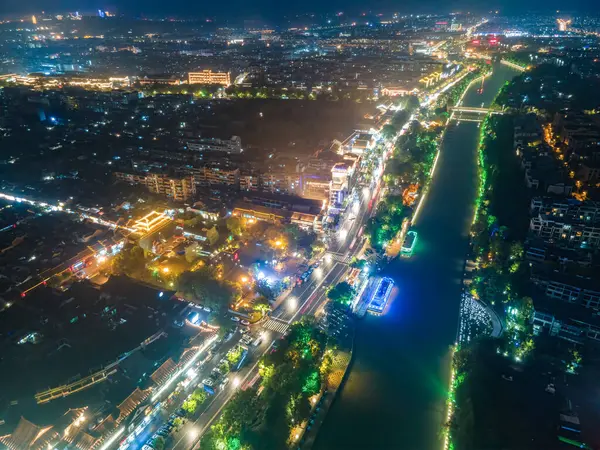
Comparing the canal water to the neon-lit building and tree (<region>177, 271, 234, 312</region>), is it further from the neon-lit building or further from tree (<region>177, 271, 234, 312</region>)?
tree (<region>177, 271, 234, 312</region>)

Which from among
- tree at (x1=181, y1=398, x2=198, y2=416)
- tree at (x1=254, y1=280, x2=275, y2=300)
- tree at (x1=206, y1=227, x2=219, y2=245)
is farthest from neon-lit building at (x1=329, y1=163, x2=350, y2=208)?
tree at (x1=181, y1=398, x2=198, y2=416)

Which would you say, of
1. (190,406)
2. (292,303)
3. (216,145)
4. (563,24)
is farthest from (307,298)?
(563,24)

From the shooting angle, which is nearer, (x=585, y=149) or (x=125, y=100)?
(x=585, y=149)

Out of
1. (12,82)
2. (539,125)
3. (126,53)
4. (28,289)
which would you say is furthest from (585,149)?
(126,53)

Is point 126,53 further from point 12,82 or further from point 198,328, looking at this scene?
point 198,328

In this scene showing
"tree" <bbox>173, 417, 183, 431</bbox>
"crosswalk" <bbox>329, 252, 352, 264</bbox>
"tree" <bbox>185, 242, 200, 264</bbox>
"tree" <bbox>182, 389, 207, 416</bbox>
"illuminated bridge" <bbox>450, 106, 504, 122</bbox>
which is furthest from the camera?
"illuminated bridge" <bbox>450, 106, 504, 122</bbox>

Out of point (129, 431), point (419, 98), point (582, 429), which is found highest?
point (419, 98)

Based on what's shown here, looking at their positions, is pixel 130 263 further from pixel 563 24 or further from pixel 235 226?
pixel 563 24
